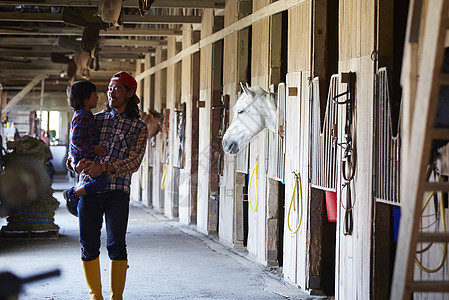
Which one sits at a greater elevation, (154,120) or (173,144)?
(154,120)

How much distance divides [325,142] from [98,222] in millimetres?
1739

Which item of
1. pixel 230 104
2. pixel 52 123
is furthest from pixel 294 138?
pixel 52 123

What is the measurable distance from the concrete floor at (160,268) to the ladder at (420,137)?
2.06 metres

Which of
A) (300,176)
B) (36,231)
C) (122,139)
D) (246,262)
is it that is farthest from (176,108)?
(122,139)

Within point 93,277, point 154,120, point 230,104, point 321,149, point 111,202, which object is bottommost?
point 93,277

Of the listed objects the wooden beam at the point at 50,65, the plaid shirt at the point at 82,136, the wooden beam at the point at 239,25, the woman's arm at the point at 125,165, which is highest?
the wooden beam at the point at 50,65

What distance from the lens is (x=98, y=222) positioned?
456 cm

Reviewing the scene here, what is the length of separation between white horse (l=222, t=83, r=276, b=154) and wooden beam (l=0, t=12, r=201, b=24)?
333 centimetres

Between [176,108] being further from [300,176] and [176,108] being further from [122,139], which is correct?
[122,139]

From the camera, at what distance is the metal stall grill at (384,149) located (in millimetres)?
4071

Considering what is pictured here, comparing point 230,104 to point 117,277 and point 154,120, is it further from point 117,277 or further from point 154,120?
point 154,120

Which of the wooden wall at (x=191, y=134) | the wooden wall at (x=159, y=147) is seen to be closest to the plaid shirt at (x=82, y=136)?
the wooden wall at (x=191, y=134)

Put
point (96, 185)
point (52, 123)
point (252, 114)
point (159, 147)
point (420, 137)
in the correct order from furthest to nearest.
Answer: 1. point (52, 123)
2. point (159, 147)
3. point (252, 114)
4. point (96, 185)
5. point (420, 137)

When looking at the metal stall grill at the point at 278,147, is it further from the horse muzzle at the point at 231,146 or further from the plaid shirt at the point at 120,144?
the plaid shirt at the point at 120,144
